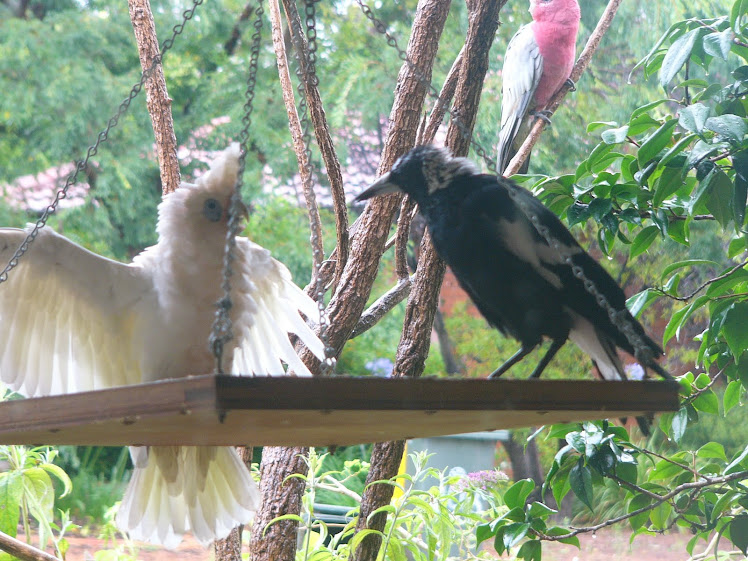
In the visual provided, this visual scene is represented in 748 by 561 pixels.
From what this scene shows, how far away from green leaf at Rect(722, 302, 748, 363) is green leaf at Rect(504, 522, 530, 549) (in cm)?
47

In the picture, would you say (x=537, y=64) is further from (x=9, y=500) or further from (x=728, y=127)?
(x=9, y=500)

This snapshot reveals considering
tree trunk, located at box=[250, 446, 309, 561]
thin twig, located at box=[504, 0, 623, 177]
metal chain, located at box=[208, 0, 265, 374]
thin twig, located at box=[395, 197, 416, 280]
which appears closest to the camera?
metal chain, located at box=[208, 0, 265, 374]

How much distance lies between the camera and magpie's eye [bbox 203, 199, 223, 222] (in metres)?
1.12

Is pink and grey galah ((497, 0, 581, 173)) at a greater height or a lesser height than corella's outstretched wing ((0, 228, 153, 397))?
greater

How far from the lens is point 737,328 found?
1.18 m

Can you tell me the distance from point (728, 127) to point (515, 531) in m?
0.76

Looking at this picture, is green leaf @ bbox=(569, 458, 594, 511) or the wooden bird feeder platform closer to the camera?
the wooden bird feeder platform

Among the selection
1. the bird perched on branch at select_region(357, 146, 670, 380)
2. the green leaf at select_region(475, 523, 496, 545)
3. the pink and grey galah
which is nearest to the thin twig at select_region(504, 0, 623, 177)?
the pink and grey galah

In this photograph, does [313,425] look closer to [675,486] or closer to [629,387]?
[629,387]

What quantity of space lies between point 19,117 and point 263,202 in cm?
130

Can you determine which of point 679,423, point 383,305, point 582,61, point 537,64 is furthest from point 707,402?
point 537,64

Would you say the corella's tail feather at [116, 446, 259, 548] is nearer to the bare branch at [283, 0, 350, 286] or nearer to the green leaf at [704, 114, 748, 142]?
the bare branch at [283, 0, 350, 286]

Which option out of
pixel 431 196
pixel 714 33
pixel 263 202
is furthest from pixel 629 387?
pixel 263 202

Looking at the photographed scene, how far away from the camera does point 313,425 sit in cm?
81
